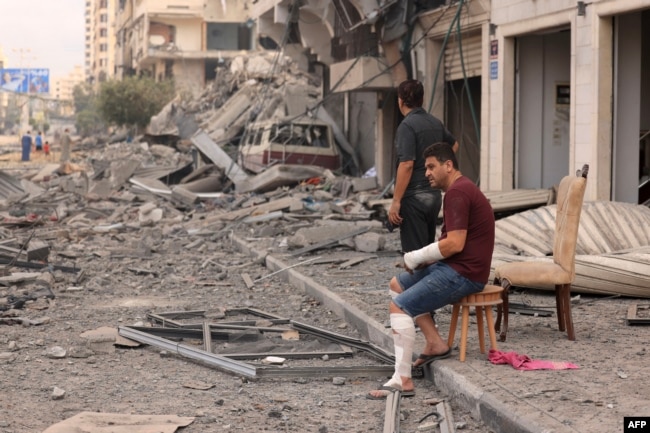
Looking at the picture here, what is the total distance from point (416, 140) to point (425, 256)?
177cm

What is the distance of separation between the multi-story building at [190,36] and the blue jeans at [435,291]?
74475 mm

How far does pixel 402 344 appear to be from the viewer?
675 centimetres

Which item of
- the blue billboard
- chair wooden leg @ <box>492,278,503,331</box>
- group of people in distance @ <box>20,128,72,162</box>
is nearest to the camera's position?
chair wooden leg @ <box>492,278,503,331</box>

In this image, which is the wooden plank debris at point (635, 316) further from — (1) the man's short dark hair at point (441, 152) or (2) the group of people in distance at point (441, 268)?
(1) the man's short dark hair at point (441, 152)

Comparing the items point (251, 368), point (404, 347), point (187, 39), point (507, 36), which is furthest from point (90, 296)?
point (187, 39)

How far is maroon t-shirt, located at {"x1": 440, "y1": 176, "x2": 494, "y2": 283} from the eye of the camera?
22.4 ft

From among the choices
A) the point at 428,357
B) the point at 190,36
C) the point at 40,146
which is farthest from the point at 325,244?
the point at 190,36

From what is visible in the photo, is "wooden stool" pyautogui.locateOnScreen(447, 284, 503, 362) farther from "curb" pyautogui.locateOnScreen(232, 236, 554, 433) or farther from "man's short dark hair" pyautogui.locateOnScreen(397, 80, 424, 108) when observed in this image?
"man's short dark hair" pyautogui.locateOnScreen(397, 80, 424, 108)

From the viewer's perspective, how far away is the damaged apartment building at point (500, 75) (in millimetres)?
14742

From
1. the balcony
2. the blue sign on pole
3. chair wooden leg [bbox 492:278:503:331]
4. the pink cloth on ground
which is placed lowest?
the pink cloth on ground

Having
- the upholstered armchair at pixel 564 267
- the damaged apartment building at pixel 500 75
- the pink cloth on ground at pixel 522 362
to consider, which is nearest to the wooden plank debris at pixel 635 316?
the upholstered armchair at pixel 564 267

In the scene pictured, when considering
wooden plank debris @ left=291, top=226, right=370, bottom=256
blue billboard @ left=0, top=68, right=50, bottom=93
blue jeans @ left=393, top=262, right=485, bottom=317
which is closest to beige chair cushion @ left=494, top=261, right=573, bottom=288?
blue jeans @ left=393, top=262, right=485, bottom=317

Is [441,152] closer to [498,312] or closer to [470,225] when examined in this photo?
[470,225]

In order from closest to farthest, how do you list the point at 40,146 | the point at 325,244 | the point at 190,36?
the point at 325,244, the point at 40,146, the point at 190,36
